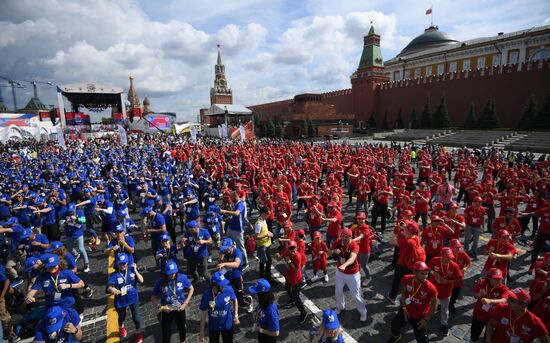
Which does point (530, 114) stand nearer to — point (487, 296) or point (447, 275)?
point (447, 275)

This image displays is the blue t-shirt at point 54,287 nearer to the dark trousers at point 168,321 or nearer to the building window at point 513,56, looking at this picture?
the dark trousers at point 168,321

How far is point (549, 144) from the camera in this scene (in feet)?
92.7

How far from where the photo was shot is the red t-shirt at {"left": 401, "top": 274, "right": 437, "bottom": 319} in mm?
4070

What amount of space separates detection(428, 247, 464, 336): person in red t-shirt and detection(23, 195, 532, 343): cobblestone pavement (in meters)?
0.39

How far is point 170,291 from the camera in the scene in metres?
4.37

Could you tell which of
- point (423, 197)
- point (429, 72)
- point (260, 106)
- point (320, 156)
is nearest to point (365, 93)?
point (429, 72)

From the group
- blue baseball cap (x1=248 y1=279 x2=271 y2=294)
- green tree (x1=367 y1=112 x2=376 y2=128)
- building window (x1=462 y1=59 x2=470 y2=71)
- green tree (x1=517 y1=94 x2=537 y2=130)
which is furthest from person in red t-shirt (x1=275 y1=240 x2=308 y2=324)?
building window (x1=462 y1=59 x2=470 y2=71)

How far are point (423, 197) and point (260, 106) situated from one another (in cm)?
7424

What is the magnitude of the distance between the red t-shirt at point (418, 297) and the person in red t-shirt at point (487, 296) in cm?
71

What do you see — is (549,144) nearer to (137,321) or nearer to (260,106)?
(137,321)

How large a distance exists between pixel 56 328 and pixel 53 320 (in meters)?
0.11

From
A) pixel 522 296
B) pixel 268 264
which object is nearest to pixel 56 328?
pixel 268 264

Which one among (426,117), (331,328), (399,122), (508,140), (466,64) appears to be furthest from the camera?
(466,64)

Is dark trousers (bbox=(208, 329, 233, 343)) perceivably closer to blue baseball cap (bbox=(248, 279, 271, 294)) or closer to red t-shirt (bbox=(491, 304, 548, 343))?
blue baseball cap (bbox=(248, 279, 271, 294))
